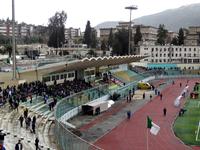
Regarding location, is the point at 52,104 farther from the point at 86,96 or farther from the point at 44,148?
the point at 44,148

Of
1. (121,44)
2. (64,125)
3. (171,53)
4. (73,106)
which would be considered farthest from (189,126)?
(171,53)

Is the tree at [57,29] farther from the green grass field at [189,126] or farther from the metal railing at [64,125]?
the green grass field at [189,126]

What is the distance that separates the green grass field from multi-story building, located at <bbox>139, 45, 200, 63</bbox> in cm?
7142

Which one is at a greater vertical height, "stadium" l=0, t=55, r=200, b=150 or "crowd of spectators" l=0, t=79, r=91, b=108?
"crowd of spectators" l=0, t=79, r=91, b=108

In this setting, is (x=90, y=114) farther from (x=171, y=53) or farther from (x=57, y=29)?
(x=171, y=53)

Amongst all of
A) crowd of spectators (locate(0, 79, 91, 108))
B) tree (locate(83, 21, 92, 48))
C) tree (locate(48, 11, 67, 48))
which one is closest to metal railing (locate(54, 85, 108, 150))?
crowd of spectators (locate(0, 79, 91, 108))

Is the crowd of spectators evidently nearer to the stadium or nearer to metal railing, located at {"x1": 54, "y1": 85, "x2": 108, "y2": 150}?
the stadium

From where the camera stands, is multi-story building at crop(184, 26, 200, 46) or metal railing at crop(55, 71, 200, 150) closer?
metal railing at crop(55, 71, 200, 150)

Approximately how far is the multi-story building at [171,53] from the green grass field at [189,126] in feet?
234

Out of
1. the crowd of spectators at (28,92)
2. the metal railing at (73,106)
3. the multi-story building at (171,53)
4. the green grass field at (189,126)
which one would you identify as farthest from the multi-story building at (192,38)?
the crowd of spectators at (28,92)

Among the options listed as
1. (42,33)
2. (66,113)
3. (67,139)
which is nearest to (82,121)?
(66,113)

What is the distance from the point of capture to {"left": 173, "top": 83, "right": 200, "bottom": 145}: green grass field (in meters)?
30.8

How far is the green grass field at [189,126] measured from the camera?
1213 inches

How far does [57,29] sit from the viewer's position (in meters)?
114
